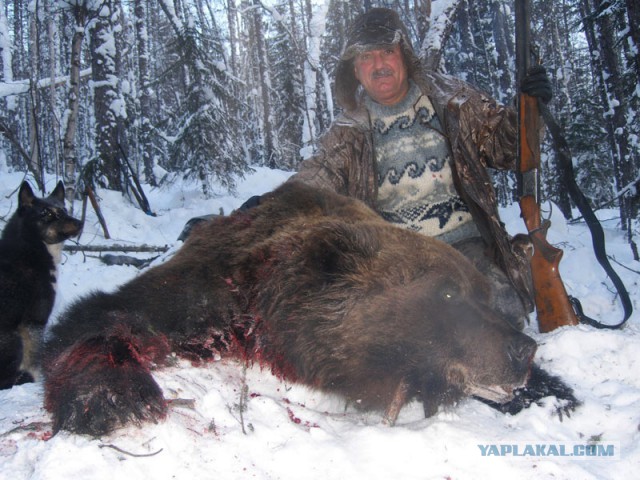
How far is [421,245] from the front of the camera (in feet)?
8.09

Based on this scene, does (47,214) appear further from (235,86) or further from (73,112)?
(235,86)

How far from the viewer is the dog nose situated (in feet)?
7.39

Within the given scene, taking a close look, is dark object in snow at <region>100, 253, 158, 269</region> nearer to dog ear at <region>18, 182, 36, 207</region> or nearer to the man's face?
dog ear at <region>18, 182, 36, 207</region>

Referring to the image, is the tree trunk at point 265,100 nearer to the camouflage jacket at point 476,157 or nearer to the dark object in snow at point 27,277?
the dark object in snow at point 27,277

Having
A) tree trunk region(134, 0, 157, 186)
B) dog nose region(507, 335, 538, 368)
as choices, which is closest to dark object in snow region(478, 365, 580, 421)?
dog nose region(507, 335, 538, 368)

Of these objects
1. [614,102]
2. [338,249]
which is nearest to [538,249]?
[338,249]

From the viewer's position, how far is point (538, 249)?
3305 millimetres

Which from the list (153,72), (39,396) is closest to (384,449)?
(39,396)

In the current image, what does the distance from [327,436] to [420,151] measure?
2785 mm

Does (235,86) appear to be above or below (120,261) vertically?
above

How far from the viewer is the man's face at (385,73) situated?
13.8 feet

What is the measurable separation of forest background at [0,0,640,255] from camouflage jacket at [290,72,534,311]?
115 centimetres

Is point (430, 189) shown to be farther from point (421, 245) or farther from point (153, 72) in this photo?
point (153, 72)

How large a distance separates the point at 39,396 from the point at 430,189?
123 inches
